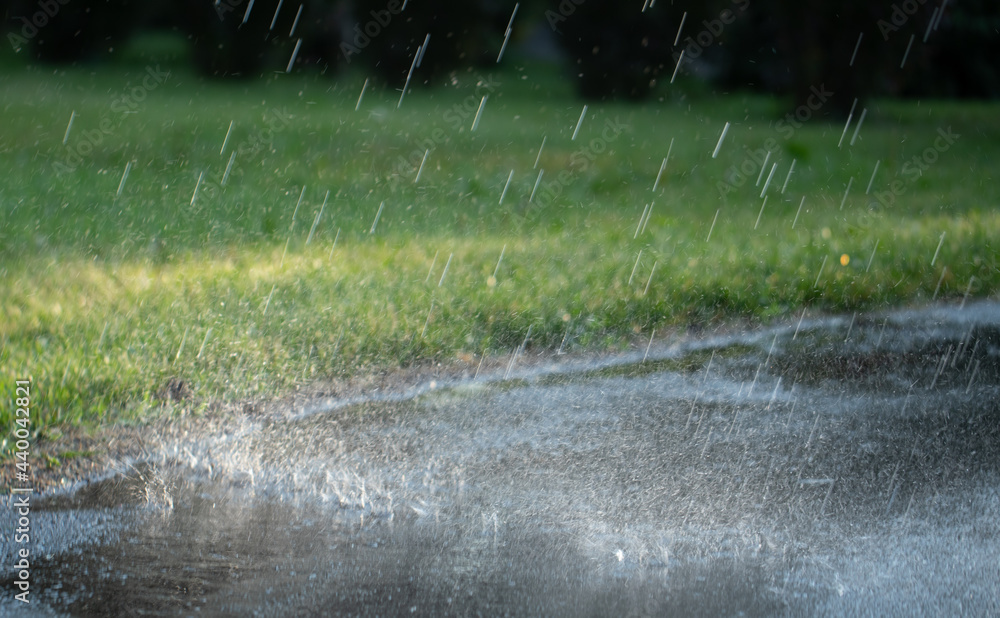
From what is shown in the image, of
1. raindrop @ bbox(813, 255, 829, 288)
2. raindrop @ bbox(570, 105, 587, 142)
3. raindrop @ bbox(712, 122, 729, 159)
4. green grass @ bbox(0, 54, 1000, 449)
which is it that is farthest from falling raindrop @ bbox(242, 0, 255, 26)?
raindrop @ bbox(813, 255, 829, 288)

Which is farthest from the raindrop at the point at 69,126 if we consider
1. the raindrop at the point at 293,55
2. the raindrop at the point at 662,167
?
the raindrop at the point at 293,55

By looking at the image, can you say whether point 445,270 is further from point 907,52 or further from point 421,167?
point 907,52

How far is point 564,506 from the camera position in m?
3.93

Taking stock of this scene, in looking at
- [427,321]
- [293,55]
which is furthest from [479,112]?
[427,321]

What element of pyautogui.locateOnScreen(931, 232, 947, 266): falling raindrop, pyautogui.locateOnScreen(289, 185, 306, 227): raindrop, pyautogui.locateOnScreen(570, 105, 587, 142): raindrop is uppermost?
pyautogui.locateOnScreen(931, 232, 947, 266): falling raindrop

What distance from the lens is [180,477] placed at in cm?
409

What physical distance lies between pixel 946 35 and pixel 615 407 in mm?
21760

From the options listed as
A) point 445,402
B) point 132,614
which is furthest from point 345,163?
point 132,614

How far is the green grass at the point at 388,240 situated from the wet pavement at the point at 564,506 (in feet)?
2.36

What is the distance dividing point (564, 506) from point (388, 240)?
15.5 feet

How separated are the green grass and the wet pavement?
72 cm

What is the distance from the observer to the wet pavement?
10.8 ft

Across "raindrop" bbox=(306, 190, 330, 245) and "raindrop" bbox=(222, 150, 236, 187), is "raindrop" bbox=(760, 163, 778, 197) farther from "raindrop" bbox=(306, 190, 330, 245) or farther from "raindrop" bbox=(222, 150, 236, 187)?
"raindrop" bbox=(222, 150, 236, 187)

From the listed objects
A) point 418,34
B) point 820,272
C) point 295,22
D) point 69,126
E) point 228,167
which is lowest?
point 295,22
